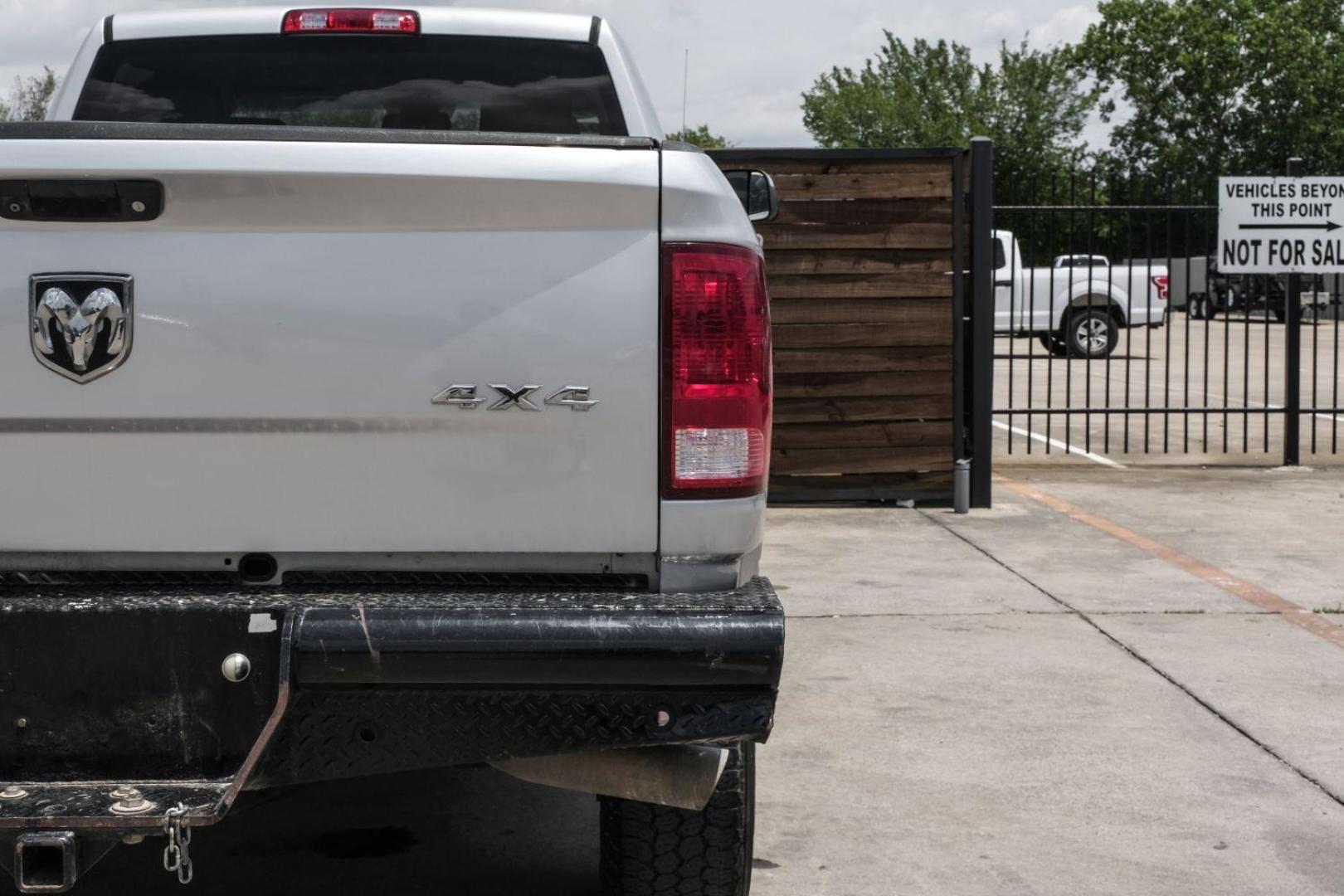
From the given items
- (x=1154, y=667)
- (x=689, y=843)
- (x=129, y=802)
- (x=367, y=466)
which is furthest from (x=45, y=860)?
(x=1154, y=667)

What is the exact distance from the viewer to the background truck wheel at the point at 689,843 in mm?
3502

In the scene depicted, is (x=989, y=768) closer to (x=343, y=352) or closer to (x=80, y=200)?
(x=343, y=352)

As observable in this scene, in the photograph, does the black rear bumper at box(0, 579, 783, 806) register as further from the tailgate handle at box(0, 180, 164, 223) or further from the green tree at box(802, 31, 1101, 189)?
the green tree at box(802, 31, 1101, 189)

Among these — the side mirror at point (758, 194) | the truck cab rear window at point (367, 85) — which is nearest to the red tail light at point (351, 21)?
the truck cab rear window at point (367, 85)

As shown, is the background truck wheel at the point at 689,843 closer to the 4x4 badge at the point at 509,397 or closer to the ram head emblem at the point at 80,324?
the 4x4 badge at the point at 509,397

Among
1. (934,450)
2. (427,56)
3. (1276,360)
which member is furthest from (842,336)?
(1276,360)

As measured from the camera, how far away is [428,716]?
297cm

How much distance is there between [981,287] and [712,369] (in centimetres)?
698

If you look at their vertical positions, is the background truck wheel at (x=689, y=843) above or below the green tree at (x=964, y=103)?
below

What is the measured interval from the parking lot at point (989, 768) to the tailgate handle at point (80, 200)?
1091mm

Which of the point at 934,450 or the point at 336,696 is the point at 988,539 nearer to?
the point at 934,450

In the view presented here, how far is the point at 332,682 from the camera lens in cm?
289

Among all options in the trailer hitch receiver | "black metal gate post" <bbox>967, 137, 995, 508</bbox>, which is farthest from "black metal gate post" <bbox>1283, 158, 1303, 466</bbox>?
the trailer hitch receiver

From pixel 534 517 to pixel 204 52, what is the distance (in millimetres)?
2623
